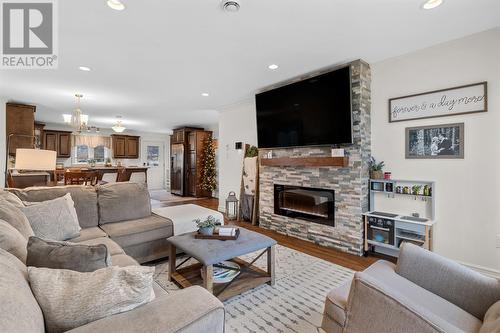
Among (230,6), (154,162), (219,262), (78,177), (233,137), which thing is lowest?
(219,262)

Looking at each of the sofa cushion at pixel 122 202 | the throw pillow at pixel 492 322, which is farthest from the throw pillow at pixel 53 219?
the throw pillow at pixel 492 322

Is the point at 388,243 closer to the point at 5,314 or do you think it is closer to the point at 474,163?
the point at 474,163

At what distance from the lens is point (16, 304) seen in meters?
0.74

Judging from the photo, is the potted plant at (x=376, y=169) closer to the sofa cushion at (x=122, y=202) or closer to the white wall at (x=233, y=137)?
the white wall at (x=233, y=137)

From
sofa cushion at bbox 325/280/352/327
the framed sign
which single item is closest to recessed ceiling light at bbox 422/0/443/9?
the framed sign

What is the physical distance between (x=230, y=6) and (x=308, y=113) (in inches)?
76.4

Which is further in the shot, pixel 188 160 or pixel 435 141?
pixel 188 160

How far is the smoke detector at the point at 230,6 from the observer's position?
6.39ft

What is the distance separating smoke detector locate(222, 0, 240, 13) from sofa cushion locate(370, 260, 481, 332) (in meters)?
2.19

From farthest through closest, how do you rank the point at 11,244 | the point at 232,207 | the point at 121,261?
the point at 232,207
the point at 121,261
the point at 11,244

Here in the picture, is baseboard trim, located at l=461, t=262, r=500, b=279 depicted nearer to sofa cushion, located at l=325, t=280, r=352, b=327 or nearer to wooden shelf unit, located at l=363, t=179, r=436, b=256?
wooden shelf unit, located at l=363, t=179, r=436, b=256

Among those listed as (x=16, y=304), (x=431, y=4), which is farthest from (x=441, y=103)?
(x=16, y=304)

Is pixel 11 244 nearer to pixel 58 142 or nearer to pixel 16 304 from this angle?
pixel 16 304

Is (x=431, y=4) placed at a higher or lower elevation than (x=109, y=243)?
higher
